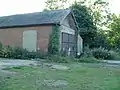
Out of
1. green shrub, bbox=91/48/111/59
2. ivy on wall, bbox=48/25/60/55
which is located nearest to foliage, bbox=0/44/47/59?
ivy on wall, bbox=48/25/60/55

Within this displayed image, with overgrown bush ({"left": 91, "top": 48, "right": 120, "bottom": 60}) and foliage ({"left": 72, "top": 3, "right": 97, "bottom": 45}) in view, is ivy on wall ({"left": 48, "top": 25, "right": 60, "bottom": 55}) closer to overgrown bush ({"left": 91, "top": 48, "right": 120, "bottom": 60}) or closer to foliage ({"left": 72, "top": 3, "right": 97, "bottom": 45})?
overgrown bush ({"left": 91, "top": 48, "right": 120, "bottom": 60})

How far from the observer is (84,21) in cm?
3866

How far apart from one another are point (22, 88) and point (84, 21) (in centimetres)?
3216

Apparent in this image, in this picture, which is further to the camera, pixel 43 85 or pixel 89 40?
pixel 89 40

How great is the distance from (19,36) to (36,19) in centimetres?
262

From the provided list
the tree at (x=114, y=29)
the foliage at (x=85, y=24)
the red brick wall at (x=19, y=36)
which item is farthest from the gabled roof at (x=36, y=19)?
the tree at (x=114, y=29)

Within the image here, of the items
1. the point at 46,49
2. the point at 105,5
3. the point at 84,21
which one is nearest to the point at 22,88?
the point at 46,49

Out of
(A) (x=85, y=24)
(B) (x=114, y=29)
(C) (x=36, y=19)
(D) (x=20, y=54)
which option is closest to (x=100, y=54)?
(C) (x=36, y=19)

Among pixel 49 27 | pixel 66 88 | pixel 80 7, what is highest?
pixel 80 7

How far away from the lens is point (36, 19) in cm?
2827

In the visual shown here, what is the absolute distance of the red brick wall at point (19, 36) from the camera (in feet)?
87.4

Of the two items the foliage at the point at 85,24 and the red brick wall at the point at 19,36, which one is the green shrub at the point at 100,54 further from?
the foliage at the point at 85,24

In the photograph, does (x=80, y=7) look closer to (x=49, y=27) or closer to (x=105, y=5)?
(x=105, y=5)

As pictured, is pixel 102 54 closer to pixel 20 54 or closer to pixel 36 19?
pixel 36 19
